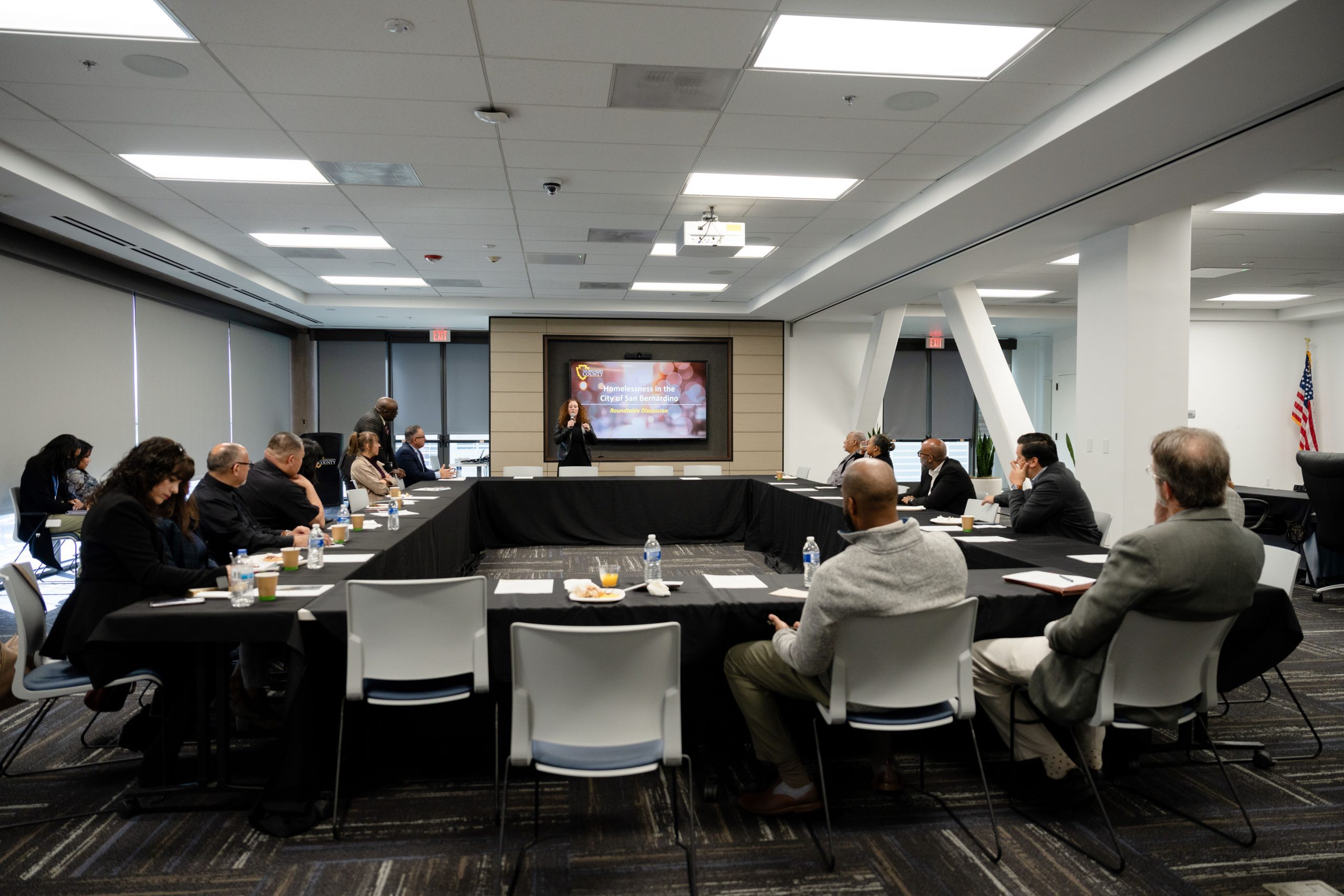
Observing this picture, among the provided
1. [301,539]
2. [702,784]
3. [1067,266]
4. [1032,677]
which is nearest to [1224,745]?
[1032,677]

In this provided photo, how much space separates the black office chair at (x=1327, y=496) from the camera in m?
5.60

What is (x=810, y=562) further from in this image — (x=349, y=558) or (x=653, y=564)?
(x=349, y=558)

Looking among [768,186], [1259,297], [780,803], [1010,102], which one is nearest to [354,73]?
[768,186]

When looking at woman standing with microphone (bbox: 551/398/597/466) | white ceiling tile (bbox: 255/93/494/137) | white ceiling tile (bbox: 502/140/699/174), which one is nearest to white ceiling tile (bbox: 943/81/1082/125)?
white ceiling tile (bbox: 502/140/699/174)

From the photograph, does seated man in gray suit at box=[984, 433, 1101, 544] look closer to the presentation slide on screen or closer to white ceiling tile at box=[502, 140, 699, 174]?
white ceiling tile at box=[502, 140, 699, 174]

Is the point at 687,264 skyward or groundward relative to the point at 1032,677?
skyward

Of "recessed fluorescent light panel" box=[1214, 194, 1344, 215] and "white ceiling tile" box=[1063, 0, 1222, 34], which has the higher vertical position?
"white ceiling tile" box=[1063, 0, 1222, 34]

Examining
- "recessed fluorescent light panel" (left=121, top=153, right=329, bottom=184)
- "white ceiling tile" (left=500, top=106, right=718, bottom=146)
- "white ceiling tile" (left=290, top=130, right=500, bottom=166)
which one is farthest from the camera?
"recessed fluorescent light panel" (left=121, top=153, right=329, bottom=184)

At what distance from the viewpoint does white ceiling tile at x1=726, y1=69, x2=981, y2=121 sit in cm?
360

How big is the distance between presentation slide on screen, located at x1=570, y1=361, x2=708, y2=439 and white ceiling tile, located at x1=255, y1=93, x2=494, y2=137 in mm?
7191

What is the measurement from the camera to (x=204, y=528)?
3.58 m

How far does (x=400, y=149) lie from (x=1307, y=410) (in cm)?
1231

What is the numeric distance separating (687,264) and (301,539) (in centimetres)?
539

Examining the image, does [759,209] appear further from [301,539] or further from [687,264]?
[301,539]
